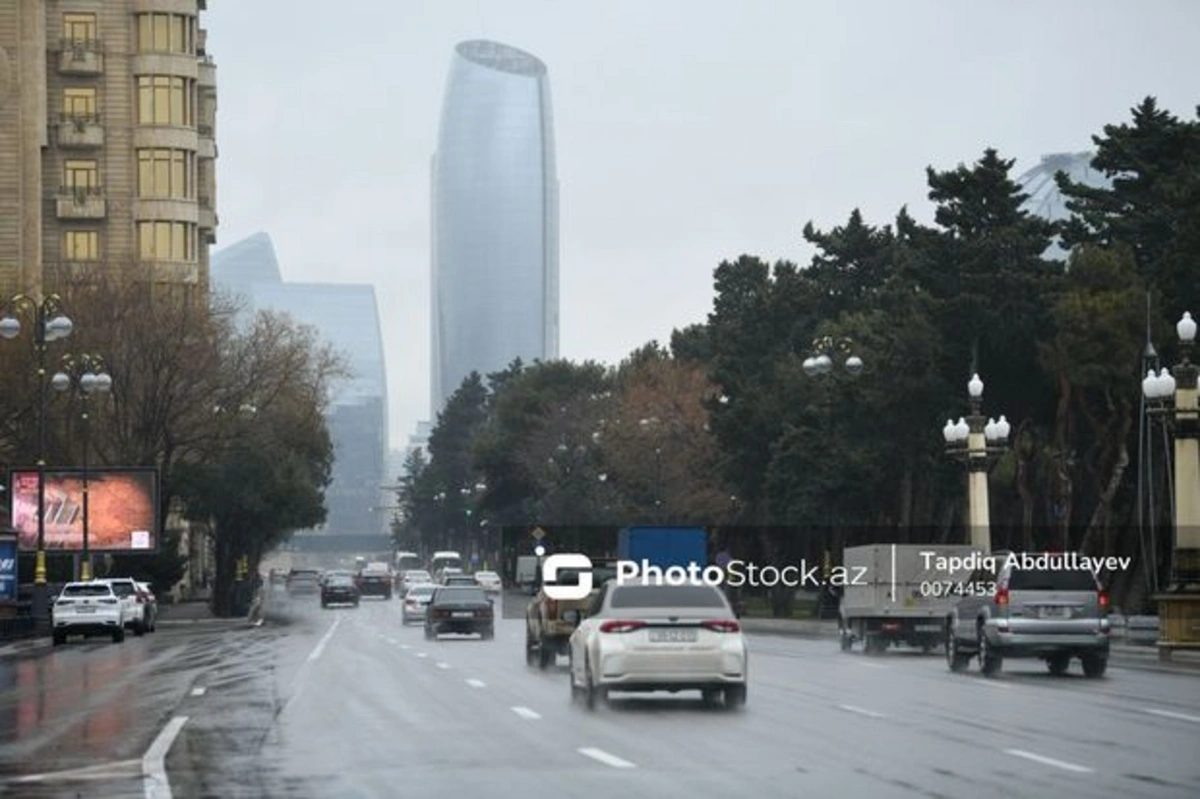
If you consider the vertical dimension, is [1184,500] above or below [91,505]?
below

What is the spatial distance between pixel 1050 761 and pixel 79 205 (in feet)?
344

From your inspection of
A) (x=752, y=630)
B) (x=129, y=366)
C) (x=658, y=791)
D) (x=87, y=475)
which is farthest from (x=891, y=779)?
(x=129, y=366)

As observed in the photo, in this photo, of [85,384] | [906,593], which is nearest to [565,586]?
[906,593]

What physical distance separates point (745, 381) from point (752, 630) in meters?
32.1

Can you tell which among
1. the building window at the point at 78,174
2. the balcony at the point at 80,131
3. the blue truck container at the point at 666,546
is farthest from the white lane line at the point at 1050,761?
the building window at the point at 78,174

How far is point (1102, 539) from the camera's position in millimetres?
77438

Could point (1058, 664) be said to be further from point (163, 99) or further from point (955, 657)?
point (163, 99)

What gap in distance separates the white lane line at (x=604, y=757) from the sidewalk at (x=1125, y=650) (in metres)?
20.6

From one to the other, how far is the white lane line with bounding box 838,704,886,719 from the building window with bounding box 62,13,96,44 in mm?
97934

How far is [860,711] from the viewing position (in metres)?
28.8

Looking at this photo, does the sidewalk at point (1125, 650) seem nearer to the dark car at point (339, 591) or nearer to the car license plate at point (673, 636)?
the car license plate at point (673, 636)

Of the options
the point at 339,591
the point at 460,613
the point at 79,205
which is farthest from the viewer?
the point at 79,205

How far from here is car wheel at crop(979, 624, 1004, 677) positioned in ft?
129

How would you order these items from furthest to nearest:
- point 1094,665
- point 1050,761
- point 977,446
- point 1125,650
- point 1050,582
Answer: point 977,446 → point 1125,650 → point 1094,665 → point 1050,582 → point 1050,761
